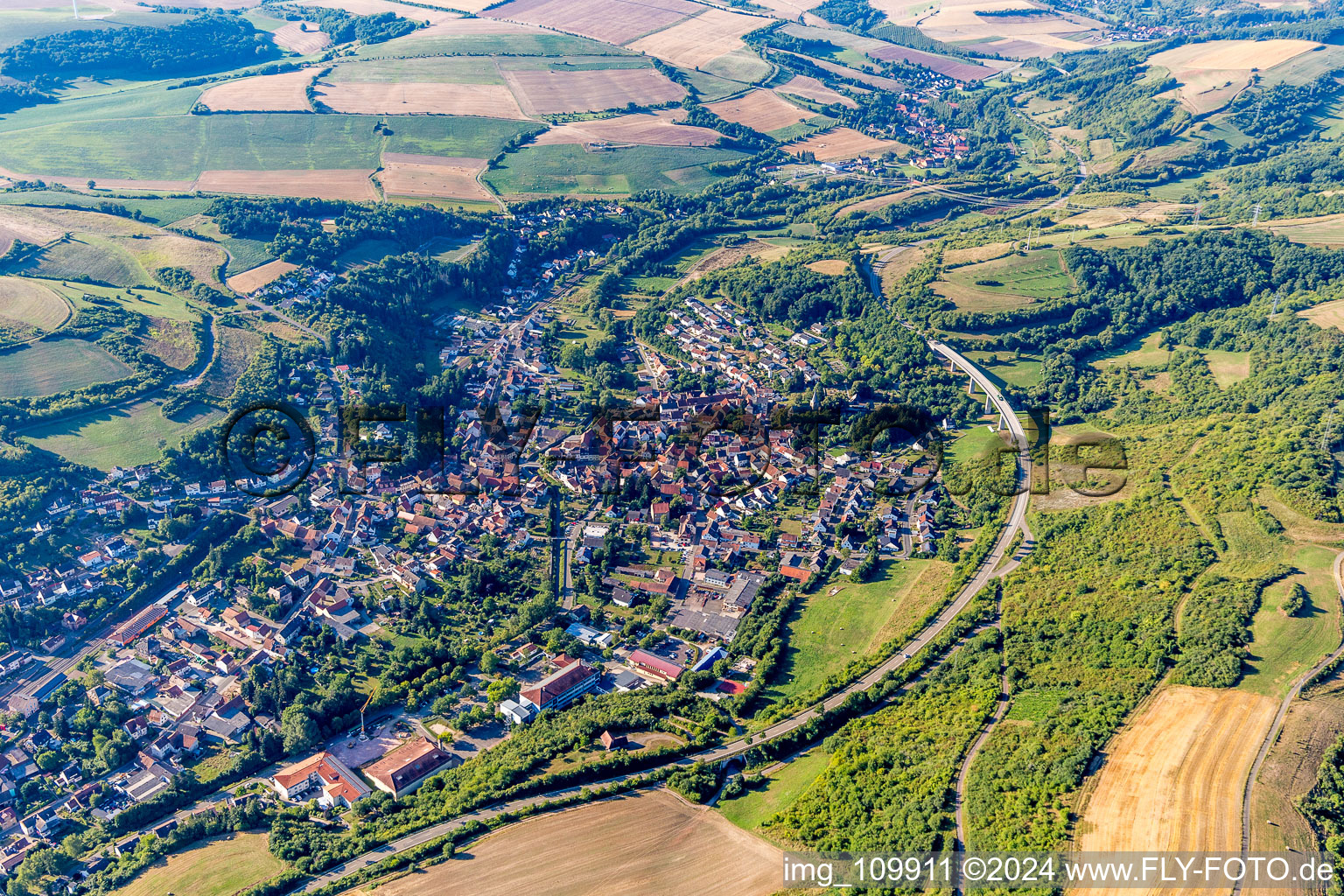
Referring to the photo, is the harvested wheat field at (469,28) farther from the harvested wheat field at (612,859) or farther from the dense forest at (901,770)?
the harvested wheat field at (612,859)

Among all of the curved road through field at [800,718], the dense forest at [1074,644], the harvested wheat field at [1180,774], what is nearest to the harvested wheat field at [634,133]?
the curved road through field at [800,718]

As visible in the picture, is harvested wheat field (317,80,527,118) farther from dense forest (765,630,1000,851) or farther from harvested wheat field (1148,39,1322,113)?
dense forest (765,630,1000,851)

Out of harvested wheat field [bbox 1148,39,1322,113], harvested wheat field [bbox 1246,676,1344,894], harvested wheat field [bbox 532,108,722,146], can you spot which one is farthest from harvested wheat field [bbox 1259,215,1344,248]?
harvested wheat field [bbox 532,108,722,146]

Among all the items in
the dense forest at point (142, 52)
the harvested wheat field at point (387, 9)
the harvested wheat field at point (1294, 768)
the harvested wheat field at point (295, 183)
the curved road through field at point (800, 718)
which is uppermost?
the harvested wheat field at point (387, 9)

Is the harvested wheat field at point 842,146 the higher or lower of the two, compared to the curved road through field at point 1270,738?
higher

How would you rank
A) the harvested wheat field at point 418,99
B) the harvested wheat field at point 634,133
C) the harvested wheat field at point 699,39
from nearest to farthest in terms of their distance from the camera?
the harvested wheat field at point 634,133
the harvested wheat field at point 418,99
the harvested wheat field at point 699,39

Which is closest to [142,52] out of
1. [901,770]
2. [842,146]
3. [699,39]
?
[699,39]

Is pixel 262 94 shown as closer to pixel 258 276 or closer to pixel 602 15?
pixel 258 276

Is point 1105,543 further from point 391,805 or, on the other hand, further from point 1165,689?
point 391,805
